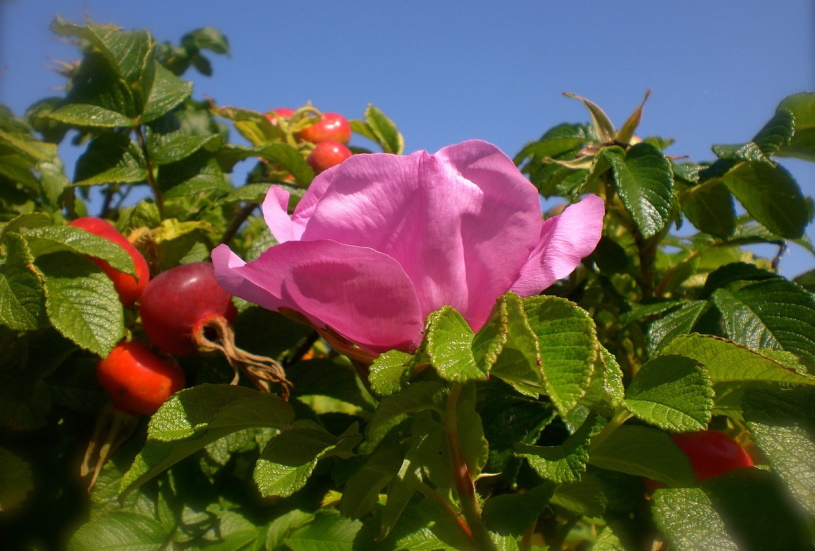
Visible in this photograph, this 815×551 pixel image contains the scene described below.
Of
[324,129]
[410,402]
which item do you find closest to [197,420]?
[410,402]

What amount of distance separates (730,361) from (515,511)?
23 centimetres

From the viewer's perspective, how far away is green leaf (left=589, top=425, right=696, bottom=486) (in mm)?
607

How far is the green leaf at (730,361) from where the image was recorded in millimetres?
557

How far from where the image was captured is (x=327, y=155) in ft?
4.22

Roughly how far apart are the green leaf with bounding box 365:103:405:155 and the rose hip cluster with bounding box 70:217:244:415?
537mm

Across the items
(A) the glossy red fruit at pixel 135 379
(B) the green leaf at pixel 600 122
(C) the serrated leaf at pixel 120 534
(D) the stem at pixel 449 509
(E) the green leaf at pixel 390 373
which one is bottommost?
(C) the serrated leaf at pixel 120 534

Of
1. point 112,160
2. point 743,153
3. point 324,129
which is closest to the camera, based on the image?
point 743,153

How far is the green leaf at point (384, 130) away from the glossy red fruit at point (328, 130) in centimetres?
18

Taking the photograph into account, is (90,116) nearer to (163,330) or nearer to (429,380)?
(163,330)

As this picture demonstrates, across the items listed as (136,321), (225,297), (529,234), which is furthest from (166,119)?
(529,234)

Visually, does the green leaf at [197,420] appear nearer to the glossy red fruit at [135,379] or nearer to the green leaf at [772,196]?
the glossy red fruit at [135,379]

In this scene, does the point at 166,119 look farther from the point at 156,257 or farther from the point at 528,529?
the point at 528,529

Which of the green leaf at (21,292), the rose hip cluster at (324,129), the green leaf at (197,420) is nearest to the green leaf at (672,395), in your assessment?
the green leaf at (197,420)

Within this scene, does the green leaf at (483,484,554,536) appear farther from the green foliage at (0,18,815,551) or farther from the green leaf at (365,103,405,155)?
the green leaf at (365,103,405,155)
